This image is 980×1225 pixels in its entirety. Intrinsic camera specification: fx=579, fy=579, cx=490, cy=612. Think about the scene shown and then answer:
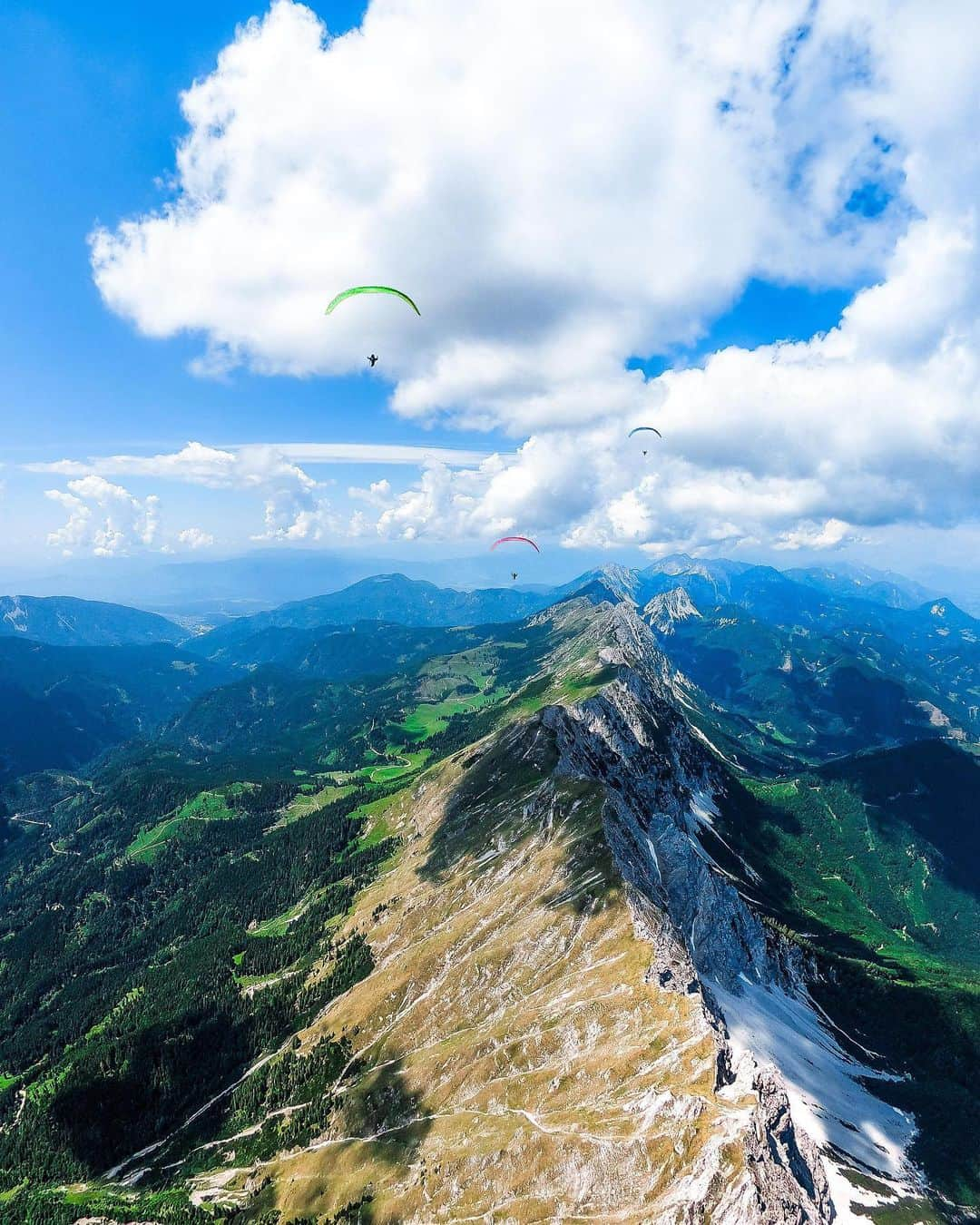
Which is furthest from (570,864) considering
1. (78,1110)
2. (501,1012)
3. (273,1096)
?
(78,1110)

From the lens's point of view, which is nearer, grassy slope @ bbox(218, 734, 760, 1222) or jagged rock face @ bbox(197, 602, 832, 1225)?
jagged rock face @ bbox(197, 602, 832, 1225)

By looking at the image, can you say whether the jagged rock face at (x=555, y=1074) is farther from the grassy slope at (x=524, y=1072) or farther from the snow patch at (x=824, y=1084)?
the snow patch at (x=824, y=1084)

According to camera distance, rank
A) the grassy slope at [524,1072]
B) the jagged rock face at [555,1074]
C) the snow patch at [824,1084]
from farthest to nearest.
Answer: the snow patch at [824,1084] → the grassy slope at [524,1072] → the jagged rock face at [555,1074]

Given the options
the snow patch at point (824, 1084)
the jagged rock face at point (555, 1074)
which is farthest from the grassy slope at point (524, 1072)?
the snow patch at point (824, 1084)

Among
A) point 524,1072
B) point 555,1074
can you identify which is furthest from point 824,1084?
point 524,1072

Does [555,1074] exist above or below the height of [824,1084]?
above

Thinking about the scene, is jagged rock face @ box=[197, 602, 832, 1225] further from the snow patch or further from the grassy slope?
the snow patch

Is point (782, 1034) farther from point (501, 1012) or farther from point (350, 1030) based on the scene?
point (350, 1030)

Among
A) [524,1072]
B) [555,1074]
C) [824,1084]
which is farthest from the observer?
[824,1084]

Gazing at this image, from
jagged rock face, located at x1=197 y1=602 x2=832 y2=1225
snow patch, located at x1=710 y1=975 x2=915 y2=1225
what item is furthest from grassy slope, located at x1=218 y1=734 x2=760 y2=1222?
snow patch, located at x1=710 y1=975 x2=915 y2=1225

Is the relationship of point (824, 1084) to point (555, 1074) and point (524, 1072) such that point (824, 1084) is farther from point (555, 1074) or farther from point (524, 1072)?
point (524, 1072)

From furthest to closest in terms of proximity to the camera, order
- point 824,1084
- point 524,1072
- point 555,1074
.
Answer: point 824,1084
point 524,1072
point 555,1074
